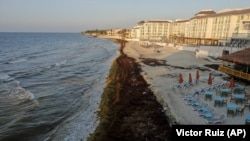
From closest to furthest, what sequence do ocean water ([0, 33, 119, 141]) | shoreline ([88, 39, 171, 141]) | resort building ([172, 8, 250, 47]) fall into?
1. shoreline ([88, 39, 171, 141])
2. ocean water ([0, 33, 119, 141])
3. resort building ([172, 8, 250, 47])

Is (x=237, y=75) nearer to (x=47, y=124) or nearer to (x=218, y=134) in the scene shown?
(x=47, y=124)

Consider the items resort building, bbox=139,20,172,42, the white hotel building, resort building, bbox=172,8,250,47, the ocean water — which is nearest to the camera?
the ocean water

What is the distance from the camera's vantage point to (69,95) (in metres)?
22.7

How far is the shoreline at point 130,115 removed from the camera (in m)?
13.3

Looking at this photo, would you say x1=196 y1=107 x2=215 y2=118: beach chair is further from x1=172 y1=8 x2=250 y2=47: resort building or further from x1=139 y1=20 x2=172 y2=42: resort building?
x1=139 y1=20 x2=172 y2=42: resort building

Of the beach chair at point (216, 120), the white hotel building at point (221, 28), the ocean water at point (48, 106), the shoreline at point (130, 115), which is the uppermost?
the white hotel building at point (221, 28)

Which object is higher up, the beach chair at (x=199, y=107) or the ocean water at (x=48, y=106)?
the beach chair at (x=199, y=107)

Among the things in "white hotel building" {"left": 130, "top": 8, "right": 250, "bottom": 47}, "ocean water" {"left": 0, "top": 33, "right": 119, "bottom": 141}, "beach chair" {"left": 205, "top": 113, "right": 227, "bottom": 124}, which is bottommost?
"ocean water" {"left": 0, "top": 33, "right": 119, "bottom": 141}

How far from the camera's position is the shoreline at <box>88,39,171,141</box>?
43.5ft

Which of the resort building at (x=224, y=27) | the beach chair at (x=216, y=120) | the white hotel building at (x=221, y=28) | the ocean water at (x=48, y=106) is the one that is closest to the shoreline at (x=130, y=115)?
the ocean water at (x=48, y=106)

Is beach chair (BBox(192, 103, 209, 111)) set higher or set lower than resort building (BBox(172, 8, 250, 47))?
lower

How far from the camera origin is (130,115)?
633 inches

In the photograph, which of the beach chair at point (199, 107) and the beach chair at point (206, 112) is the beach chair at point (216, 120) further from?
the beach chair at point (199, 107)

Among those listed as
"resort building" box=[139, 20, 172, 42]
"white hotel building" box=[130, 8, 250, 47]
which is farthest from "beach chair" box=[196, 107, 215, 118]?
"resort building" box=[139, 20, 172, 42]
